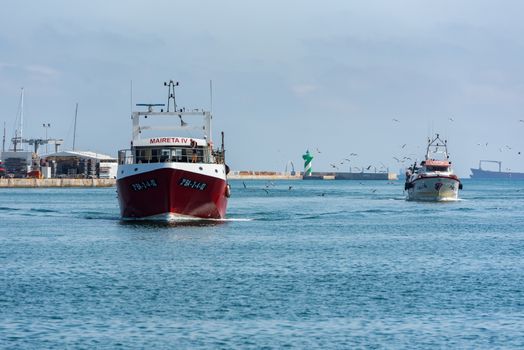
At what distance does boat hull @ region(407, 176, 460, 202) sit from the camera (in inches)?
4813

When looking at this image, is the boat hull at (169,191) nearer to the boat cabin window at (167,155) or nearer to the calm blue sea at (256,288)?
the calm blue sea at (256,288)

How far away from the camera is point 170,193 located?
71.4 m

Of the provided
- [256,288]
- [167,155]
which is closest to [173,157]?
[167,155]

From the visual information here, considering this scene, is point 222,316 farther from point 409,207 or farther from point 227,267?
point 409,207

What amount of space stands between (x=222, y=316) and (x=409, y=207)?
8274cm

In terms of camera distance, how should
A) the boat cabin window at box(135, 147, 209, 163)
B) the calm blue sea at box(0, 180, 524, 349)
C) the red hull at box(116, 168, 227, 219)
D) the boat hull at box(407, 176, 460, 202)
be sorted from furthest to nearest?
the boat hull at box(407, 176, 460, 202), the boat cabin window at box(135, 147, 209, 163), the red hull at box(116, 168, 227, 219), the calm blue sea at box(0, 180, 524, 349)

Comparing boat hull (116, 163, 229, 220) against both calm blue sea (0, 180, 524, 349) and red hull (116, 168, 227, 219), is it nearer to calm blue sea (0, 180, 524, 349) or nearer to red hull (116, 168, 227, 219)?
red hull (116, 168, 227, 219)

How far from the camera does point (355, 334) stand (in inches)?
1272

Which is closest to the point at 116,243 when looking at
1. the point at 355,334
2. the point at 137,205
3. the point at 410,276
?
the point at 137,205

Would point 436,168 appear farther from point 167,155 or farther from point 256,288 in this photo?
point 256,288

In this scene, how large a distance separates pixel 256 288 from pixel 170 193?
30636mm

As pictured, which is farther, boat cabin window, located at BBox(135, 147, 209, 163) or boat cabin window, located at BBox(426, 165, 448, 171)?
boat cabin window, located at BBox(426, 165, 448, 171)

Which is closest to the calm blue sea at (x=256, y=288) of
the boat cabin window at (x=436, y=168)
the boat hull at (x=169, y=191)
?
the boat hull at (x=169, y=191)

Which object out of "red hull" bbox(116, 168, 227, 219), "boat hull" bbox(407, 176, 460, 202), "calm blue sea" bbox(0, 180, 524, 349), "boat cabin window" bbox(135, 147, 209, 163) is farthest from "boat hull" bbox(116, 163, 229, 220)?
"boat hull" bbox(407, 176, 460, 202)
